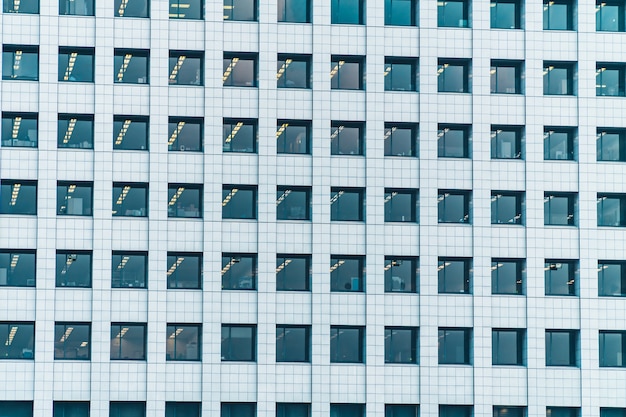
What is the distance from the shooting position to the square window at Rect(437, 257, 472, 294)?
5500 centimetres

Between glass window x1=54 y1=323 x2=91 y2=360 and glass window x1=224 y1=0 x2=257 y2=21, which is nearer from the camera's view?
glass window x1=54 y1=323 x2=91 y2=360

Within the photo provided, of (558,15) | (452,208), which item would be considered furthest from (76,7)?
(558,15)

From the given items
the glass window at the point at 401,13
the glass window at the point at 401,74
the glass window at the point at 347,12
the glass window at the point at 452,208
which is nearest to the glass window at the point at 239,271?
the glass window at the point at 452,208

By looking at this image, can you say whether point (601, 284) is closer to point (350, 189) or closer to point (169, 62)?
point (350, 189)

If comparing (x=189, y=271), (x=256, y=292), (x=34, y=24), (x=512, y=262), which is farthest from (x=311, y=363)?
(x=34, y=24)

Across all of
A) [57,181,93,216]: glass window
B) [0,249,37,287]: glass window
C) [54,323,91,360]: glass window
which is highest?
[57,181,93,216]: glass window

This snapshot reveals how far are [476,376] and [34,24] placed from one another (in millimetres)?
29444

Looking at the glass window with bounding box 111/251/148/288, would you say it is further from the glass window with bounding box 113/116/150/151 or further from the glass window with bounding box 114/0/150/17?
the glass window with bounding box 114/0/150/17

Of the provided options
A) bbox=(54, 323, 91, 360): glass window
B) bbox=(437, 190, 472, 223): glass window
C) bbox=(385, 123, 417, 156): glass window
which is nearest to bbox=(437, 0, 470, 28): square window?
bbox=(385, 123, 417, 156): glass window

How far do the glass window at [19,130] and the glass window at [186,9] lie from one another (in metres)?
9.11

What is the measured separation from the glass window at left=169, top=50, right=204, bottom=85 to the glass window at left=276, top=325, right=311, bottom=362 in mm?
13799

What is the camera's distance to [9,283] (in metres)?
52.6

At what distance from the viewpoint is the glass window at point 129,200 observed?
176ft

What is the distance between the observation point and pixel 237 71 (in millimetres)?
55188
